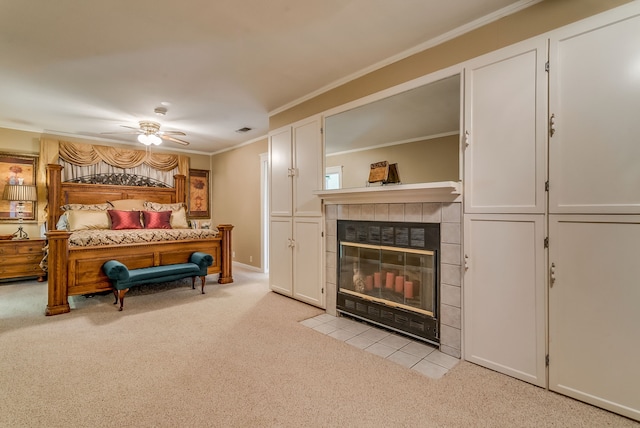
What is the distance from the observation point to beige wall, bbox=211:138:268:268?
580cm

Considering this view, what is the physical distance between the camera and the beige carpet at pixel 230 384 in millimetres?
1677

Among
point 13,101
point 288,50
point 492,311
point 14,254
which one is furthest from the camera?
point 14,254

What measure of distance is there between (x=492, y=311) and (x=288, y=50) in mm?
2725

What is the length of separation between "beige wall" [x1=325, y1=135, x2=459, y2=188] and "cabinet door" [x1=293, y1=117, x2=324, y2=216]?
14.2 inches

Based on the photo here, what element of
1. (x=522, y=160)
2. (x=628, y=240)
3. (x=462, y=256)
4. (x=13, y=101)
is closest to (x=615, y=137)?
(x=522, y=160)

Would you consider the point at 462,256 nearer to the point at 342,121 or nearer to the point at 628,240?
the point at 628,240

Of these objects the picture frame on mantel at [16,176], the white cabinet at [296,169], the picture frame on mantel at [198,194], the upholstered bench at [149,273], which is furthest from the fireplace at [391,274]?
the picture frame on mantel at [16,176]

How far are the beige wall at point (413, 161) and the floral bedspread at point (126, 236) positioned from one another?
8.94 ft

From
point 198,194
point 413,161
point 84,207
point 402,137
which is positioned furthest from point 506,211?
point 198,194

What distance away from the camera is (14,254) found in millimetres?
4547

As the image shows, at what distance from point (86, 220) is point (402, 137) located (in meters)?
4.95

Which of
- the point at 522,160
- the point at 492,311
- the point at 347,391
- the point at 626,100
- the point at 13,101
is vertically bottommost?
the point at 347,391

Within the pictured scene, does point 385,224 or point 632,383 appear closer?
point 632,383

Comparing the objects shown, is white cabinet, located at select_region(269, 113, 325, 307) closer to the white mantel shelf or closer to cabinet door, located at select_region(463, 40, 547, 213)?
the white mantel shelf
